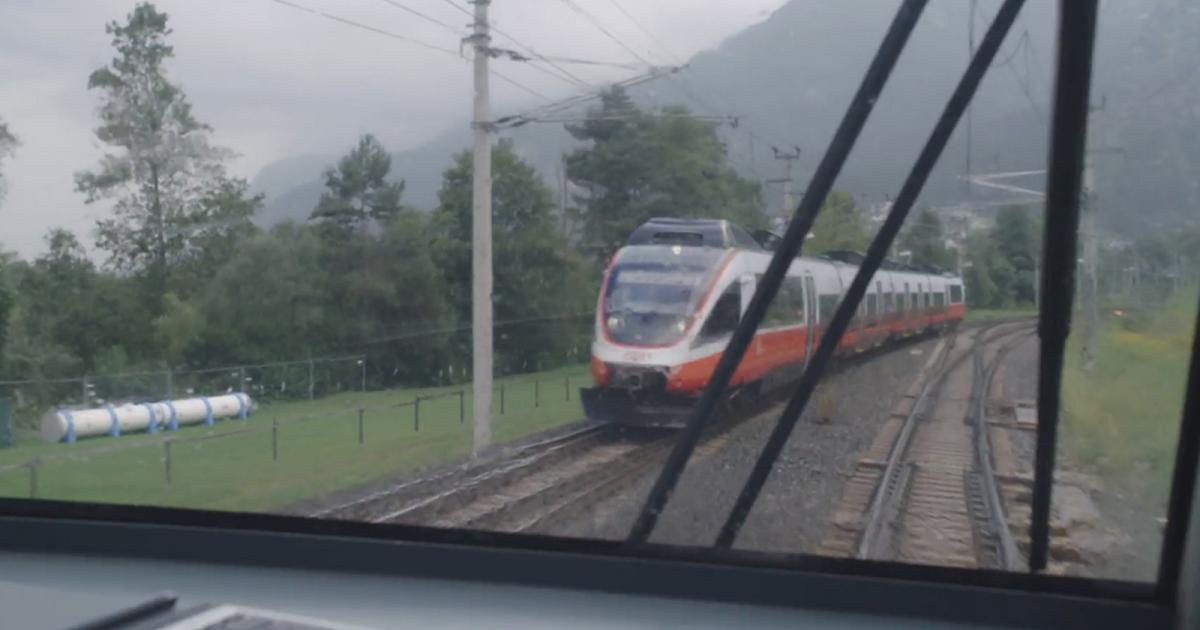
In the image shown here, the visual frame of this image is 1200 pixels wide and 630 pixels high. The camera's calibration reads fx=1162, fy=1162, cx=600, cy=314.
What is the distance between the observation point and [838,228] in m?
3.87

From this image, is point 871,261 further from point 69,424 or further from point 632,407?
point 69,424

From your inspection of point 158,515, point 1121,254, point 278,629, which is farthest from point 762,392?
point 158,515

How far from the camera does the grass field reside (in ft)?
15.4

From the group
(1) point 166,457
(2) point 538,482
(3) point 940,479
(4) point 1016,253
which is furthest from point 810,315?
(1) point 166,457

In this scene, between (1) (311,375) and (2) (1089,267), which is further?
(1) (311,375)

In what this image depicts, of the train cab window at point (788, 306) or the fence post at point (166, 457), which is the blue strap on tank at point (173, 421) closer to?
the fence post at point (166, 457)

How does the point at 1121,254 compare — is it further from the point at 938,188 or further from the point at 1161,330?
the point at 938,188

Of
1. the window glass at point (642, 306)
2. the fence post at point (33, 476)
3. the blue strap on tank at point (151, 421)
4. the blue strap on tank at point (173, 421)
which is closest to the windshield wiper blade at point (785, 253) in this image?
the window glass at point (642, 306)

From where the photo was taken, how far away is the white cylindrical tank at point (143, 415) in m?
5.05

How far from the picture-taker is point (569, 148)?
493 cm

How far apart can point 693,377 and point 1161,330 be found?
1.58m

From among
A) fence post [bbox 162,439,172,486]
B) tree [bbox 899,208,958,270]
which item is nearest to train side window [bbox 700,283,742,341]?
tree [bbox 899,208,958,270]

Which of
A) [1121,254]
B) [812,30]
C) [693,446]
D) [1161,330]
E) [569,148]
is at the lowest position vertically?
[693,446]

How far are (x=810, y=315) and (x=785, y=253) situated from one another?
23.4 inches
